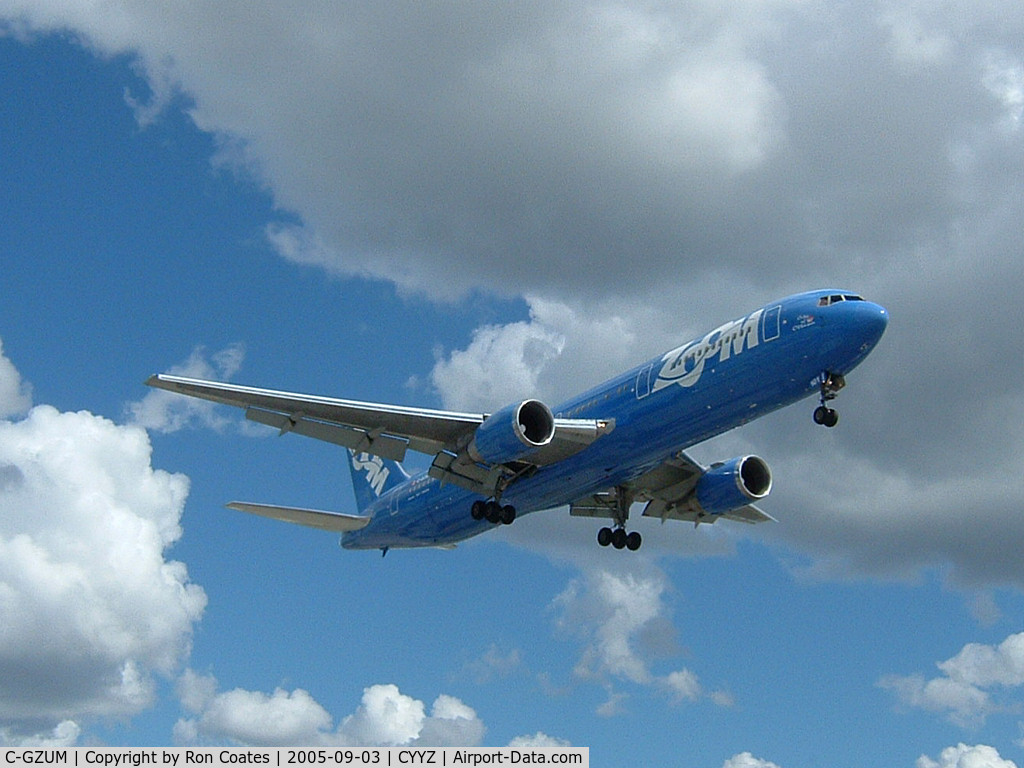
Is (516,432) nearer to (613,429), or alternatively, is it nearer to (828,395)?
(613,429)

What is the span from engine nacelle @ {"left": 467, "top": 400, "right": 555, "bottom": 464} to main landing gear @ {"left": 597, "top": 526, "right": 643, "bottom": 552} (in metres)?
9.85

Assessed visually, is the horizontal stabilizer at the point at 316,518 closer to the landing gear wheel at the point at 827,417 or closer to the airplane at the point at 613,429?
the airplane at the point at 613,429

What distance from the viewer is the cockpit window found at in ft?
101

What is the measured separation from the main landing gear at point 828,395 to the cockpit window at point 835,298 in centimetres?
191

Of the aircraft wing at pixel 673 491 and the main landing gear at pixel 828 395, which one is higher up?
the aircraft wing at pixel 673 491

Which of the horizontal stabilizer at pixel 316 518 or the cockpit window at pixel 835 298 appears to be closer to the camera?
the cockpit window at pixel 835 298

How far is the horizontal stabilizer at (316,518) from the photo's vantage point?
4247 cm

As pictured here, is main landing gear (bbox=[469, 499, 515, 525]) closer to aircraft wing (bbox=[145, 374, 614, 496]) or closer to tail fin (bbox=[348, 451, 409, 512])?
aircraft wing (bbox=[145, 374, 614, 496])

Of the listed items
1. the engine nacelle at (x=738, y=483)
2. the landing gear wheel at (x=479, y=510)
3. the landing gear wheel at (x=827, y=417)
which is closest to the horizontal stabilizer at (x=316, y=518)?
the landing gear wheel at (x=479, y=510)

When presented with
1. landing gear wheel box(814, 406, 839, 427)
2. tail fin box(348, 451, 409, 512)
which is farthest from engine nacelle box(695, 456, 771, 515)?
tail fin box(348, 451, 409, 512)

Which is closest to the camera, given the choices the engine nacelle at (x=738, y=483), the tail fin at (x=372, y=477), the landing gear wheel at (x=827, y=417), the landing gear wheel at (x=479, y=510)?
the landing gear wheel at (x=827, y=417)

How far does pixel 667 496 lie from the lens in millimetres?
43781

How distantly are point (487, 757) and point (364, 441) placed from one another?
48.5 feet

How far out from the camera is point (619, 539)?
142 ft
